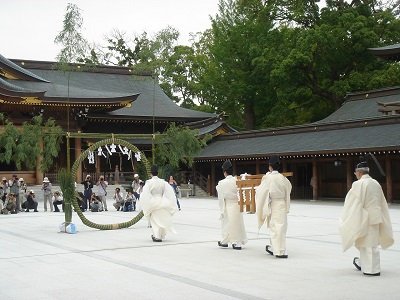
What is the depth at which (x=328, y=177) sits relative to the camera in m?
29.7

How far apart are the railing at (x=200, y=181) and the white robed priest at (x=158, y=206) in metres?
22.1

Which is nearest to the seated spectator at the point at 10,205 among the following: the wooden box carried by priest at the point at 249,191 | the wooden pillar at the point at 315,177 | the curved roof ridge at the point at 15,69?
the wooden box carried by priest at the point at 249,191

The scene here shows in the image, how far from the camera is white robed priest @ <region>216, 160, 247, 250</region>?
37.8 feet

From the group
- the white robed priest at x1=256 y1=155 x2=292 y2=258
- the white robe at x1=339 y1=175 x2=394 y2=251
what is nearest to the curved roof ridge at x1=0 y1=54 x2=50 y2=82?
the white robed priest at x1=256 y1=155 x2=292 y2=258

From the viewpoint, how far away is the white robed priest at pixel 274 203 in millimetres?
10391

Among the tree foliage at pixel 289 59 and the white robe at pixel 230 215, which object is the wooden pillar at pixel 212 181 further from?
the white robe at pixel 230 215

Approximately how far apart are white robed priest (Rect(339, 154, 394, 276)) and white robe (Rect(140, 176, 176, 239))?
4.98 m

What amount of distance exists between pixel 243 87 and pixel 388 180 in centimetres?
2244

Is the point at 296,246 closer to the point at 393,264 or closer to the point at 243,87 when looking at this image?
the point at 393,264

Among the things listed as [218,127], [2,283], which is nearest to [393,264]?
[2,283]

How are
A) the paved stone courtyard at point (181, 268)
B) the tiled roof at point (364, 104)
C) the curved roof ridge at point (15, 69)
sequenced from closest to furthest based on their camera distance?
the paved stone courtyard at point (181, 268) → the tiled roof at point (364, 104) → the curved roof ridge at point (15, 69)

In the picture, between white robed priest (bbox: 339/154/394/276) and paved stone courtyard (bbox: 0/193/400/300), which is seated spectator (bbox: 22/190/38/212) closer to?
paved stone courtyard (bbox: 0/193/400/300)

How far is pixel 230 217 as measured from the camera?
11.7 m

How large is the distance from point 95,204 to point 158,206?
10.3 metres
